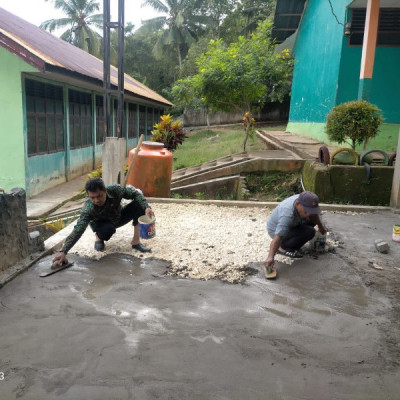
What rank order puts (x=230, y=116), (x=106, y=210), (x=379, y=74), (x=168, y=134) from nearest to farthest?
(x=106, y=210) → (x=379, y=74) → (x=168, y=134) → (x=230, y=116)

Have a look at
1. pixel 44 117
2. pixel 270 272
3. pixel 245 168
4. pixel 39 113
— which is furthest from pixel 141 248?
pixel 44 117

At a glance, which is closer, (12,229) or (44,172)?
(12,229)

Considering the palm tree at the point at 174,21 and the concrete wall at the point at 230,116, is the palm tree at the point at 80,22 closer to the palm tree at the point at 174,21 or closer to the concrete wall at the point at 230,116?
the palm tree at the point at 174,21

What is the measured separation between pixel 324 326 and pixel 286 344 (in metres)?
0.45

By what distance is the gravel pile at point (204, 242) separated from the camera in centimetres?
420

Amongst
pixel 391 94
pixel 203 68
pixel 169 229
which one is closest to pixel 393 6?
pixel 391 94

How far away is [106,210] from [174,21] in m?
28.6

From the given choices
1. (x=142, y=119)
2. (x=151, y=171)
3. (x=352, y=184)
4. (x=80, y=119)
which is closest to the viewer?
(x=352, y=184)

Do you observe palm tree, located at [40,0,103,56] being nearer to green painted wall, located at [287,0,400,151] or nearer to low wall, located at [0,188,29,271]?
green painted wall, located at [287,0,400,151]

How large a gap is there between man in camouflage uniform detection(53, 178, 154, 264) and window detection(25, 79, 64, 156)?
5.97 meters

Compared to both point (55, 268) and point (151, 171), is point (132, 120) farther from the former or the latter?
point (55, 268)

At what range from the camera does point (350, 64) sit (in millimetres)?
9594

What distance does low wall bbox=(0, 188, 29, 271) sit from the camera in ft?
12.9

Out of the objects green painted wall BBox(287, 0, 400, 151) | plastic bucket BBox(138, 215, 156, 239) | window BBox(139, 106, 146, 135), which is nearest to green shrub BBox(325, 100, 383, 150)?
green painted wall BBox(287, 0, 400, 151)
